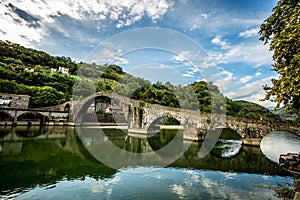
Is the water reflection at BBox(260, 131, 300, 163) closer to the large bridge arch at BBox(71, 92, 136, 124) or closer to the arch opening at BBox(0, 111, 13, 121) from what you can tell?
the large bridge arch at BBox(71, 92, 136, 124)

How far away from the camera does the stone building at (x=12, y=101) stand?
2555cm

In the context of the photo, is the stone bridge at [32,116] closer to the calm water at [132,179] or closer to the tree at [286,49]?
the calm water at [132,179]

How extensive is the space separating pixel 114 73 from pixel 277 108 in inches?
1765

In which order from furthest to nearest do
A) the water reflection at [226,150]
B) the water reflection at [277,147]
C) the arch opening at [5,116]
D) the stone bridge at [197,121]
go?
the arch opening at [5,116]
the stone bridge at [197,121]
the water reflection at [277,147]
the water reflection at [226,150]

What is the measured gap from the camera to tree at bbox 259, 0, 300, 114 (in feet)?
17.0

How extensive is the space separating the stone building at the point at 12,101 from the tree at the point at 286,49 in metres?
29.9

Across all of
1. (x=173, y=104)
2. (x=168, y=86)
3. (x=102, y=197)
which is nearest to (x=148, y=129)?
(x=173, y=104)

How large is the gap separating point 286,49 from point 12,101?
31268 millimetres

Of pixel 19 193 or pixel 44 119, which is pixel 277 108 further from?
pixel 44 119

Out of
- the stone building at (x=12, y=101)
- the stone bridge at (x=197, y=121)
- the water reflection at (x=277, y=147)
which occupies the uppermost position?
the stone building at (x=12, y=101)

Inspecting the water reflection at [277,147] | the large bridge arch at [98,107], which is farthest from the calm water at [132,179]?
the large bridge arch at [98,107]

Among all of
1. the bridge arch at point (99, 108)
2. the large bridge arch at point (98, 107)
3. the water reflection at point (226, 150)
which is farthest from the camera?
the bridge arch at point (99, 108)

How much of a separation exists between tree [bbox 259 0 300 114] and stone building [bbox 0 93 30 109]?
29870 mm

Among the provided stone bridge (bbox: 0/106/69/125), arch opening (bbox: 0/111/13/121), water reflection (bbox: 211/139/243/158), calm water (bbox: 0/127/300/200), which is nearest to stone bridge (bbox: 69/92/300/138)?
water reflection (bbox: 211/139/243/158)
